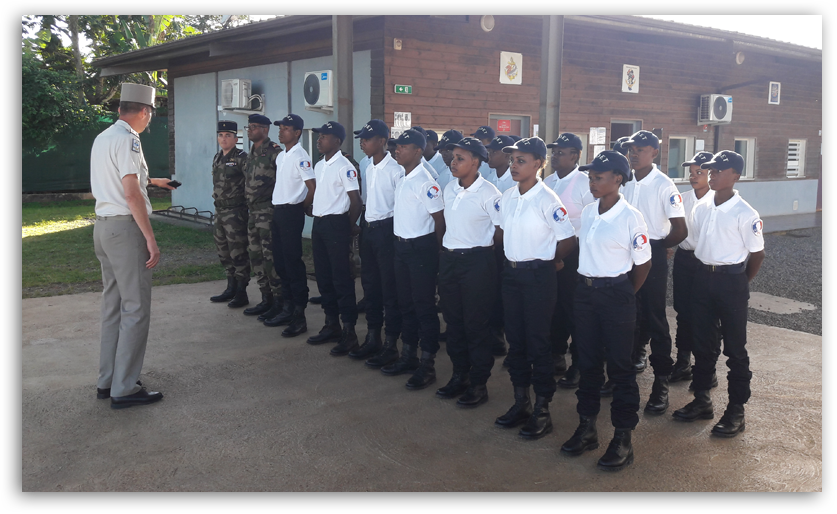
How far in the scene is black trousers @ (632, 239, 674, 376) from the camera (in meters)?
4.51

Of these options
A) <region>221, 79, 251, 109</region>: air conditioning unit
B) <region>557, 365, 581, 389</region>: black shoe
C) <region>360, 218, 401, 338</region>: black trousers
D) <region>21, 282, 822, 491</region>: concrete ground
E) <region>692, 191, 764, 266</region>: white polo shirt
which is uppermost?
<region>221, 79, 251, 109</region>: air conditioning unit

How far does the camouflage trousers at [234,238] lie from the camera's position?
6910 millimetres

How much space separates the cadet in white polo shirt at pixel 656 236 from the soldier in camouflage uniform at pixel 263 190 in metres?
3.56

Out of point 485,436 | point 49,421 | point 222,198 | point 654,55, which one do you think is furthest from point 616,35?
point 49,421

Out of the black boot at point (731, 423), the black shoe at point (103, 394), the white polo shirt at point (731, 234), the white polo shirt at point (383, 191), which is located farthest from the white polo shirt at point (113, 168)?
the black boot at point (731, 423)

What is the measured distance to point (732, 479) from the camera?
11.3 ft

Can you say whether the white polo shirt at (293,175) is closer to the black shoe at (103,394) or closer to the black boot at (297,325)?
the black boot at (297,325)

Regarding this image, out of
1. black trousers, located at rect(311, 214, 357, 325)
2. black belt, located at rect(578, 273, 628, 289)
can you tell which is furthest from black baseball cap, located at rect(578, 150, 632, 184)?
black trousers, located at rect(311, 214, 357, 325)

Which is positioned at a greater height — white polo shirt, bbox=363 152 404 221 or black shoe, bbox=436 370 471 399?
white polo shirt, bbox=363 152 404 221

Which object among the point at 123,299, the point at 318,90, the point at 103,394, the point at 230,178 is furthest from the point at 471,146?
the point at 318,90

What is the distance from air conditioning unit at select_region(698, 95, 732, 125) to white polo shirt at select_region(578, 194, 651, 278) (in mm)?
12118

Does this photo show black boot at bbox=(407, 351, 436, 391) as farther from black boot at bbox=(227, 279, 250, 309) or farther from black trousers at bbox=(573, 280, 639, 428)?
black boot at bbox=(227, 279, 250, 309)

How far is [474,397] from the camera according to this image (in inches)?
178
